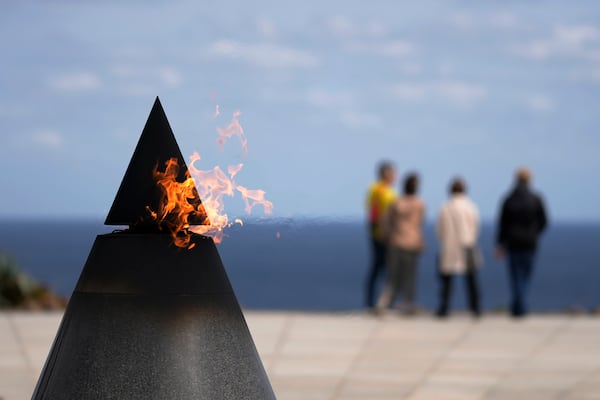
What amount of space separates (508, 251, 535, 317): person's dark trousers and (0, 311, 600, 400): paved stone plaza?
323 mm

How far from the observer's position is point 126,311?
210 inches

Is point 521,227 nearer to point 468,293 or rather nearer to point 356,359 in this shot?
point 468,293

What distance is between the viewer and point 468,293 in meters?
14.8

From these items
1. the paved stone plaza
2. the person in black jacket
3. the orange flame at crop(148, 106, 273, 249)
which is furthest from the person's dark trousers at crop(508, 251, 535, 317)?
the orange flame at crop(148, 106, 273, 249)

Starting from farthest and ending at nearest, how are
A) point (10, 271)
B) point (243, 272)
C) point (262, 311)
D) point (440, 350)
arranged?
point (243, 272) < point (10, 271) < point (262, 311) < point (440, 350)

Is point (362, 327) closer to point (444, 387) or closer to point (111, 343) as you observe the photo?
point (444, 387)

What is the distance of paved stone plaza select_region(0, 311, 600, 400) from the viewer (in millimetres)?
9469

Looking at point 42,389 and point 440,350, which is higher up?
point 42,389

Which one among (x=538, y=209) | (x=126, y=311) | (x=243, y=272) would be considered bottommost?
(x=243, y=272)

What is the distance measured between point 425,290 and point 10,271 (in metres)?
74.5

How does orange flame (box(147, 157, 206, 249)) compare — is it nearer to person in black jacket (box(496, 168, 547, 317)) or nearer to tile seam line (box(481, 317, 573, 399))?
tile seam line (box(481, 317, 573, 399))

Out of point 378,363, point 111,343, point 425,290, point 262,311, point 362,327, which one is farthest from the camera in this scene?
point 425,290

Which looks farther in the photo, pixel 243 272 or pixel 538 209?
pixel 243 272

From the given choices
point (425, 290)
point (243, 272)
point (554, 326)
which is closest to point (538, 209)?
Result: point (554, 326)
